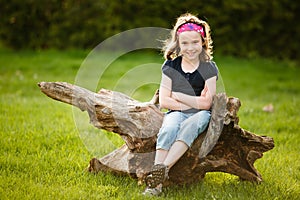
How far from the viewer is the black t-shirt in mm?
3699

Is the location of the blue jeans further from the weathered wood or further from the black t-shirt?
the black t-shirt

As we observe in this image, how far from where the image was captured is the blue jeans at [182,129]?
342 centimetres

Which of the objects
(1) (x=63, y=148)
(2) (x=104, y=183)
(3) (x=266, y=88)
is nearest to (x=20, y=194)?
(2) (x=104, y=183)

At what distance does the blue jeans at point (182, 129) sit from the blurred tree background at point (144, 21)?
705 centimetres

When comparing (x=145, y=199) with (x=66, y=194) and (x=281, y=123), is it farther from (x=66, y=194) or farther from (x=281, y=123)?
(x=281, y=123)

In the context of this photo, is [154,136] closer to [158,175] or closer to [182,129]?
[182,129]

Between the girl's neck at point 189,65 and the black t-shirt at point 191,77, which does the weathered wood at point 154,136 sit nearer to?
the black t-shirt at point 191,77

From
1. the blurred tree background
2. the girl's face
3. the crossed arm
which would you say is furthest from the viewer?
the blurred tree background

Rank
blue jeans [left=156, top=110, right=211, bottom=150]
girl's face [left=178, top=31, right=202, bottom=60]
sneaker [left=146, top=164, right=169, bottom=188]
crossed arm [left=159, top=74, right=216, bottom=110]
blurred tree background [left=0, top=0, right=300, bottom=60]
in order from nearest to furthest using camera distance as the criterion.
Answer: sneaker [left=146, top=164, right=169, bottom=188] < blue jeans [left=156, top=110, right=211, bottom=150] < crossed arm [left=159, top=74, right=216, bottom=110] < girl's face [left=178, top=31, right=202, bottom=60] < blurred tree background [left=0, top=0, right=300, bottom=60]

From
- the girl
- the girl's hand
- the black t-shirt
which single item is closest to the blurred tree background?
the girl

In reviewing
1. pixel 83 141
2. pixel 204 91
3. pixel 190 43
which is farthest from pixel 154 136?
pixel 83 141

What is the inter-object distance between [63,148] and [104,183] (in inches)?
37.9

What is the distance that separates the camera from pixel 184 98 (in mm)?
3643

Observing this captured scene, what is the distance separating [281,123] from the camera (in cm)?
566
